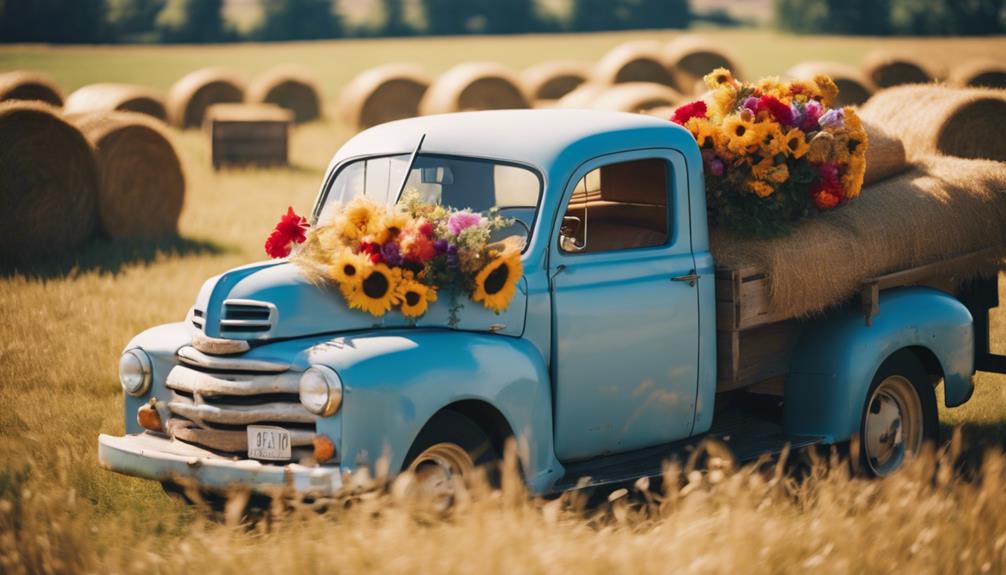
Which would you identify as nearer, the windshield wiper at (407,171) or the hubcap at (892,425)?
the windshield wiper at (407,171)

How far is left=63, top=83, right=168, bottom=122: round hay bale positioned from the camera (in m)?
20.1

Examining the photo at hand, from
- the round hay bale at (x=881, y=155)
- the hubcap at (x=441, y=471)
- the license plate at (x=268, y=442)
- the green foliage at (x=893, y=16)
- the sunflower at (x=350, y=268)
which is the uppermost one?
the green foliage at (x=893, y=16)

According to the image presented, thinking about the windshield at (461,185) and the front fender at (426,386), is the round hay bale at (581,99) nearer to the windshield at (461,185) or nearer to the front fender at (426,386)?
the windshield at (461,185)

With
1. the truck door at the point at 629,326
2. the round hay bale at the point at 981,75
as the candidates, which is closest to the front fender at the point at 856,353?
the truck door at the point at 629,326

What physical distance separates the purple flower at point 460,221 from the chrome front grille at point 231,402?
0.99 meters

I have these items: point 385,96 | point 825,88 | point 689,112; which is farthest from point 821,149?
point 385,96

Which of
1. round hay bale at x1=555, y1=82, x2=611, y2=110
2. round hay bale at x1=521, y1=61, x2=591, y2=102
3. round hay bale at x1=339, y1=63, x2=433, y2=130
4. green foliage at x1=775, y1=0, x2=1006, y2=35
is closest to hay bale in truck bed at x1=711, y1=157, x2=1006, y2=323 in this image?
round hay bale at x1=555, y1=82, x2=611, y2=110

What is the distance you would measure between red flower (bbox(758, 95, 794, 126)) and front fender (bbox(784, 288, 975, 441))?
106 centimetres

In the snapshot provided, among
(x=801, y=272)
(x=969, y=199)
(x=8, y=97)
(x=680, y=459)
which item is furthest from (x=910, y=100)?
(x=8, y=97)

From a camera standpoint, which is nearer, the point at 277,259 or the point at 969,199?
the point at 277,259

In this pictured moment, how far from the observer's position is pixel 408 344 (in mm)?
5406

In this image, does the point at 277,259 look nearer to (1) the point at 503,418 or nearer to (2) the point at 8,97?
(1) the point at 503,418

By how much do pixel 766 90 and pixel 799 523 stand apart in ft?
10.2

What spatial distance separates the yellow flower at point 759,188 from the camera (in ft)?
22.2
